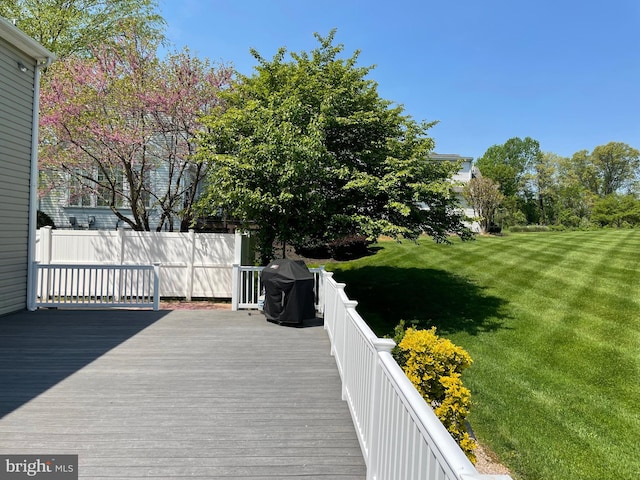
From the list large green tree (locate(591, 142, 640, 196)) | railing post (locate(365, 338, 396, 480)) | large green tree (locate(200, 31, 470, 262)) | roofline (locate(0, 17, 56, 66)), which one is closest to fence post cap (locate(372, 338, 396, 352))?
railing post (locate(365, 338, 396, 480))

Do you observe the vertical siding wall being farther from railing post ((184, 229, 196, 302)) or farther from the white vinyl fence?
railing post ((184, 229, 196, 302))

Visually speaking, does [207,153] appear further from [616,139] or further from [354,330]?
[616,139]

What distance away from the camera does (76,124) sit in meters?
9.58

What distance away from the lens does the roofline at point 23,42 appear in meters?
5.82

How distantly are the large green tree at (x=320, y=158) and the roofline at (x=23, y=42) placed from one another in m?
3.23

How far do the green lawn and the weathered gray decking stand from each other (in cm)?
275

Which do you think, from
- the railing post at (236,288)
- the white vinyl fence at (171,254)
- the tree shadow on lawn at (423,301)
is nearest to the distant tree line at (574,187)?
the tree shadow on lawn at (423,301)

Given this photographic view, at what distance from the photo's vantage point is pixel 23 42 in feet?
20.7

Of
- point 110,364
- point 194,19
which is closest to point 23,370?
point 110,364

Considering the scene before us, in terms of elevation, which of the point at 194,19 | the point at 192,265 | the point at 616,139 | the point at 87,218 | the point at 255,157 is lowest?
the point at 192,265

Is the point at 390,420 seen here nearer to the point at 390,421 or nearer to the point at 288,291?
the point at 390,421

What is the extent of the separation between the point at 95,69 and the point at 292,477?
1192 centimetres

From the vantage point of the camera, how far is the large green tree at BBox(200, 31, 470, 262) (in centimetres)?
762

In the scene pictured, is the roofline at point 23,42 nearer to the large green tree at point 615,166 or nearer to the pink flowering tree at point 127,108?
the pink flowering tree at point 127,108
